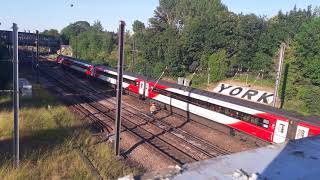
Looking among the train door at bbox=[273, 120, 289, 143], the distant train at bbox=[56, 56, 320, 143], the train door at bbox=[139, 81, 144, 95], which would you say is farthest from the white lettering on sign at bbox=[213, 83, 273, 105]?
the train door at bbox=[273, 120, 289, 143]

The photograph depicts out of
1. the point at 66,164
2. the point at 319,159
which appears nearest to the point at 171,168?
the point at 319,159

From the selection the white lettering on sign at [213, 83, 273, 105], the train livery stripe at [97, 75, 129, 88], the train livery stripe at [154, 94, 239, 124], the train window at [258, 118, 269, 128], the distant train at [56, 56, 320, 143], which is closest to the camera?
the distant train at [56, 56, 320, 143]

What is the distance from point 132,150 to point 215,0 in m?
82.8

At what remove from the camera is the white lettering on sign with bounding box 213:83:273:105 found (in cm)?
3894

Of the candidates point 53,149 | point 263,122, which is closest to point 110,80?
point 53,149

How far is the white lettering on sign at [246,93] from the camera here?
128 ft

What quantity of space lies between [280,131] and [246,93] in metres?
23.8

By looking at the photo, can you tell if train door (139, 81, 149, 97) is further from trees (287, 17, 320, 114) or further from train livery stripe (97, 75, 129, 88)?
trees (287, 17, 320, 114)

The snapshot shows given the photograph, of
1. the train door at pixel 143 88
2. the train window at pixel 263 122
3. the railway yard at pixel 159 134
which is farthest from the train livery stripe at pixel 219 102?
the train door at pixel 143 88

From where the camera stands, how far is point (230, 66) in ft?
184

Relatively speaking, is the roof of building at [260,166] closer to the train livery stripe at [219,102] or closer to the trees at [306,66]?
the train livery stripe at [219,102]

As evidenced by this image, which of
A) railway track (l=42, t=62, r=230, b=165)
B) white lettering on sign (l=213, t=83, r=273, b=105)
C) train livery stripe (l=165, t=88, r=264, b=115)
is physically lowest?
railway track (l=42, t=62, r=230, b=165)

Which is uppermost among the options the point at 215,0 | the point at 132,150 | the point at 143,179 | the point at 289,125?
the point at 215,0

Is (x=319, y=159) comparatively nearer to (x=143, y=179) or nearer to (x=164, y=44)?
(x=143, y=179)
